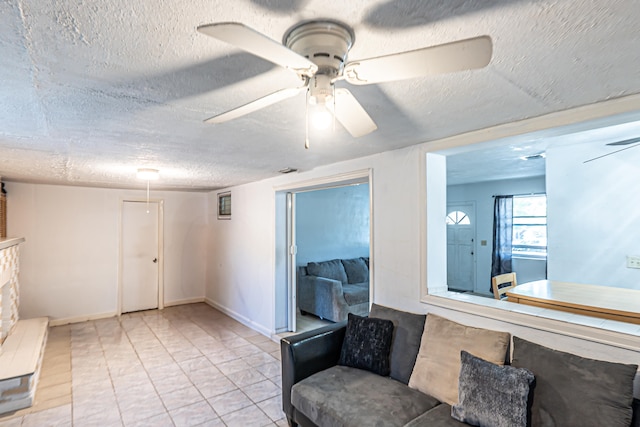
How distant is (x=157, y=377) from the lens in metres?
3.24

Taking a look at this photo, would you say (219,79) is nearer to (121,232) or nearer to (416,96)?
(416,96)

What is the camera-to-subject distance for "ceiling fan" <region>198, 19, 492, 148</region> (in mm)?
836

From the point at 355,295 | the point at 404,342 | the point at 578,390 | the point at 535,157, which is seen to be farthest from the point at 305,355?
the point at 535,157

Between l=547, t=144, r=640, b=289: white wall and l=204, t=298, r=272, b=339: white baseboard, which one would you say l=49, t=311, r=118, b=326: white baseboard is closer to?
l=204, t=298, r=272, b=339: white baseboard

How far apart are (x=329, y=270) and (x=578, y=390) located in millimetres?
3883

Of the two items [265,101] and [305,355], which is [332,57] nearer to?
[265,101]

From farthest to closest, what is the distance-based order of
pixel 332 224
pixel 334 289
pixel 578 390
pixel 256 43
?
pixel 332 224 → pixel 334 289 → pixel 578 390 → pixel 256 43

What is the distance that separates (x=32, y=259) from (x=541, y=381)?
621 cm

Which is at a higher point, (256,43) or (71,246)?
(256,43)

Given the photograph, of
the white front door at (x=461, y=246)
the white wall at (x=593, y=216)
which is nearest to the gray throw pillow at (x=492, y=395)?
the white wall at (x=593, y=216)

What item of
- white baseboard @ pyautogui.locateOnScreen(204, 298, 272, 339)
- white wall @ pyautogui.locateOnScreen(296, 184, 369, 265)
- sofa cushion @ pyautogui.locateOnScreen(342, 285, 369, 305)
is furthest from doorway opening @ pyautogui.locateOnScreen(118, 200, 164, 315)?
sofa cushion @ pyautogui.locateOnScreen(342, 285, 369, 305)

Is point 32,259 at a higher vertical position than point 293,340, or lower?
higher

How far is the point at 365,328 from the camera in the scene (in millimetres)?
2484

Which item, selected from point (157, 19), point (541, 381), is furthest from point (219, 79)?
point (541, 381)
